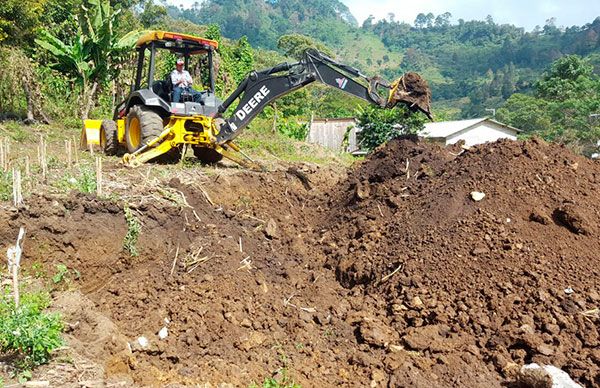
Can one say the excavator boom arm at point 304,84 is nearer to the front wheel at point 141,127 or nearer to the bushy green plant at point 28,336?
the front wheel at point 141,127

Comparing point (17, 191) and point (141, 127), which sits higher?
point (141, 127)

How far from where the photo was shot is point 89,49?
1472cm

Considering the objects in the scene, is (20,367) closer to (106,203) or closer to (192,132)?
(106,203)

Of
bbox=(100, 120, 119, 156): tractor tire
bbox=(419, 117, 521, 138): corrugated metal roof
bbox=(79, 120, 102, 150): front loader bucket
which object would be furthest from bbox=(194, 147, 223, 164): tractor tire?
bbox=(419, 117, 521, 138): corrugated metal roof

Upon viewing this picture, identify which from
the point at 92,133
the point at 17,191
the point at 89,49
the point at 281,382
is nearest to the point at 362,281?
the point at 281,382

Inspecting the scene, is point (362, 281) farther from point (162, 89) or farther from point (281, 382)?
point (162, 89)

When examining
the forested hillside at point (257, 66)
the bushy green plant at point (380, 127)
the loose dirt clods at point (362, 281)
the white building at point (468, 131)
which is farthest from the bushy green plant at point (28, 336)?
the white building at point (468, 131)

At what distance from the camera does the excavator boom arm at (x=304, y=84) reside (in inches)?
281

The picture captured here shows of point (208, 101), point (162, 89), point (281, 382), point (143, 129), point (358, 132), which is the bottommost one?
point (281, 382)

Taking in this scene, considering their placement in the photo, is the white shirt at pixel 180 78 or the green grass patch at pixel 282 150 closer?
the white shirt at pixel 180 78

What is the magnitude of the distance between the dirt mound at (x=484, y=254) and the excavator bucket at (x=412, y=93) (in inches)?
31.1

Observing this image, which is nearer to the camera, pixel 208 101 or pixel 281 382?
pixel 281 382

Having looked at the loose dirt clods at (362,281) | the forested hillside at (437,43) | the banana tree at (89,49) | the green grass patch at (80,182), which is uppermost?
the forested hillside at (437,43)

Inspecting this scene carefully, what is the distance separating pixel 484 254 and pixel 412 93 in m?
2.55
